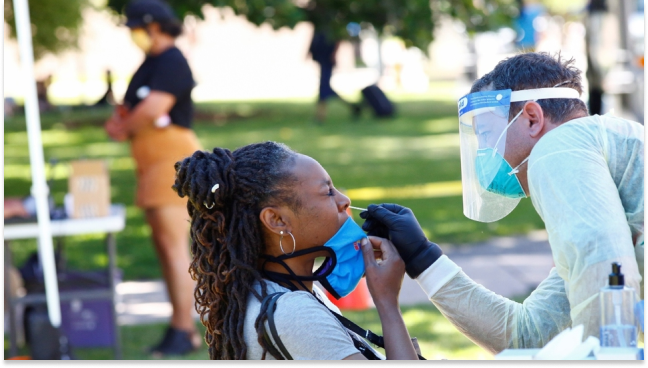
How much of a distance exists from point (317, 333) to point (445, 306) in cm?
44

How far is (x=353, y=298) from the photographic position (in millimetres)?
5695

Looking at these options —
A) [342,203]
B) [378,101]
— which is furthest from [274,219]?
[378,101]

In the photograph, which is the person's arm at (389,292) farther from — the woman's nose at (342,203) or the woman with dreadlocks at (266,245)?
the woman's nose at (342,203)

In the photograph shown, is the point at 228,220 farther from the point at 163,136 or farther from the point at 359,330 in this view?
the point at 163,136

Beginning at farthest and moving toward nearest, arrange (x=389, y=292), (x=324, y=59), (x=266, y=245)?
(x=324, y=59) → (x=266, y=245) → (x=389, y=292)

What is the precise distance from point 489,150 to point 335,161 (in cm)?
1120

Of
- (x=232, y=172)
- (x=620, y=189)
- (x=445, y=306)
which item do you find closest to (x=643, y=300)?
(x=620, y=189)

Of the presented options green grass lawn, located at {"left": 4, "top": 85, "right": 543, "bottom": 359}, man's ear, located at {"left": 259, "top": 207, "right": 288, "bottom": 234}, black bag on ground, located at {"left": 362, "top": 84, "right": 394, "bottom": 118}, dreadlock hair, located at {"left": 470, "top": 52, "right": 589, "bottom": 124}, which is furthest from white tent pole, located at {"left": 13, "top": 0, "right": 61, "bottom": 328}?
black bag on ground, located at {"left": 362, "top": 84, "right": 394, "bottom": 118}

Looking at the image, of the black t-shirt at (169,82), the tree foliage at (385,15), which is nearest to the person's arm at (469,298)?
the black t-shirt at (169,82)

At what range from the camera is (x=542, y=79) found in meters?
2.14

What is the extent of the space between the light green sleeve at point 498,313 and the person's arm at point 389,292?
0.11 meters

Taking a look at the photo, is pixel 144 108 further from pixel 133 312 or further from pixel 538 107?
pixel 538 107

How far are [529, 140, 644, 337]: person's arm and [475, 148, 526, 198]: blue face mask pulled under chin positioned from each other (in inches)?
11.9

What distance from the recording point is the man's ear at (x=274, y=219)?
2186 mm
